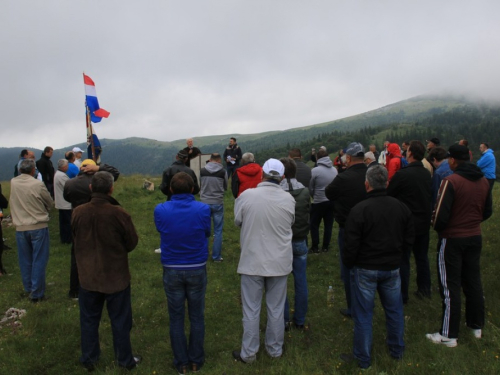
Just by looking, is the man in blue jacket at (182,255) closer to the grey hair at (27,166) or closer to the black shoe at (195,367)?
the black shoe at (195,367)

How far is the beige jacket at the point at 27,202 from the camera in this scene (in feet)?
20.4

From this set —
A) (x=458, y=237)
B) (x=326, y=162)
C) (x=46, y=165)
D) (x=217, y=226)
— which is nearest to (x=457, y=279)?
(x=458, y=237)

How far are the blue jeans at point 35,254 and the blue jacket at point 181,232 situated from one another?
364 cm

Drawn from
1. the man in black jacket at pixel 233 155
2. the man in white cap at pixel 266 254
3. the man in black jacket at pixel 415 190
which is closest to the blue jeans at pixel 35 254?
the man in white cap at pixel 266 254

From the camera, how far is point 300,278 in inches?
199

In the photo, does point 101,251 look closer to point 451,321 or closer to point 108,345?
point 108,345

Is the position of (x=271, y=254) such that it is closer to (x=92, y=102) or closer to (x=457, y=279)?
(x=457, y=279)

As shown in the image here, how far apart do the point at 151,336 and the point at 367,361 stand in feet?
10.3

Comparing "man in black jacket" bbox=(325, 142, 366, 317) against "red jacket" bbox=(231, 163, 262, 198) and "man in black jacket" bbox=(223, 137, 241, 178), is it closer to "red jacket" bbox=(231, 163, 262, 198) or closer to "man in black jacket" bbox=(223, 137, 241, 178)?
"red jacket" bbox=(231, 163, 262, 198)

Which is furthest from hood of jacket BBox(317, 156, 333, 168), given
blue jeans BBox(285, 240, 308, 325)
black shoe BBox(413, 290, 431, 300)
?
blue jeans BBox(285, 240, 308, 325)

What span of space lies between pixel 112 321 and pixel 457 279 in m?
4.64

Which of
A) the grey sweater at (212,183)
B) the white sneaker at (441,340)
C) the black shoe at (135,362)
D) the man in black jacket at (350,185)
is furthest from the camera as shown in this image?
the grey sweater at (212,183)

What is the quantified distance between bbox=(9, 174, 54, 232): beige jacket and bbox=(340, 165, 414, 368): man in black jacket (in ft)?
18.5

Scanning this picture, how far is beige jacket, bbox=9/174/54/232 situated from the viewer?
6215 millimetres
